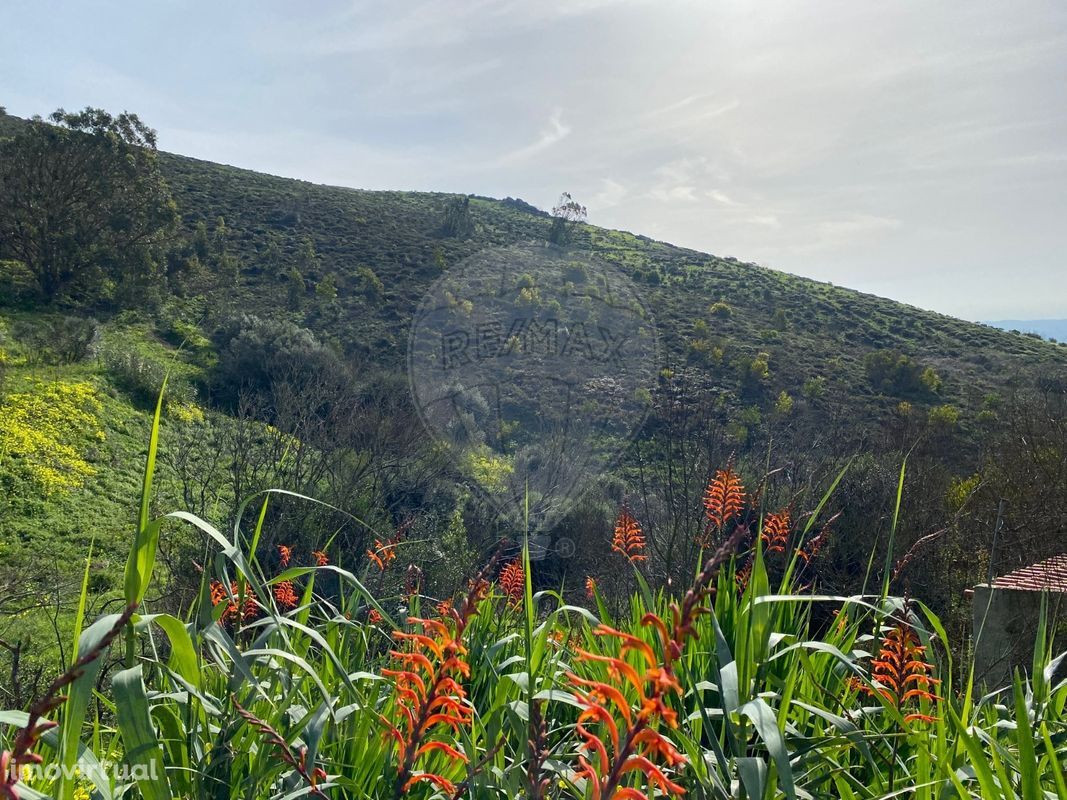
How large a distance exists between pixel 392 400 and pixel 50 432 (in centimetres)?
702

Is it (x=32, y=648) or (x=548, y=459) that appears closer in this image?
(x=32, y=648)

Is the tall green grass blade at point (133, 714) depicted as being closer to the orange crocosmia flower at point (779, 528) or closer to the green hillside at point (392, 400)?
the green hillside at point (392, 400)

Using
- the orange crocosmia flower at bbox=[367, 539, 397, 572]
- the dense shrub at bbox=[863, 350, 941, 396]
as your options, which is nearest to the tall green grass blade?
the orange crocosmia flower at bbox=[367, 539, 397, 572]

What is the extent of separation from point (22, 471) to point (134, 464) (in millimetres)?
2516

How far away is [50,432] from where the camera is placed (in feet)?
52.7

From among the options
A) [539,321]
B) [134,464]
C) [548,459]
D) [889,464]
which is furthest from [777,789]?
[539,321]

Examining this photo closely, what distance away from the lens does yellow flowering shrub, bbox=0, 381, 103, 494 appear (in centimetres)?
1468

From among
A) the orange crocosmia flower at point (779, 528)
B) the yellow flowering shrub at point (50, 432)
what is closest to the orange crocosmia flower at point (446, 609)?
the orange crocosmia flower at point (779, 528)

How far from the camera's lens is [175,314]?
2702 cm

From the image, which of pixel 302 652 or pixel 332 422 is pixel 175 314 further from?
pixel 302 652

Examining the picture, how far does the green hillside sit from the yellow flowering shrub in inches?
2.2

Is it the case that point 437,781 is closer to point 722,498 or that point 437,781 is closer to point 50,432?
point 722,498

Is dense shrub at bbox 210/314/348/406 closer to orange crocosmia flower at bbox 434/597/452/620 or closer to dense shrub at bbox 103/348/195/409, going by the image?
dense shrub at bbox 103/348/195/409

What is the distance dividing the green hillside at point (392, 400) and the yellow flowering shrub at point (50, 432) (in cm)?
6
